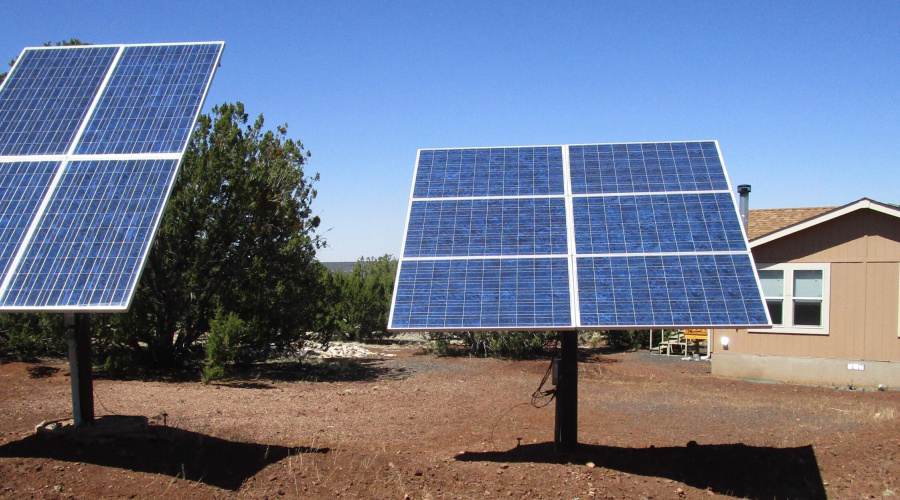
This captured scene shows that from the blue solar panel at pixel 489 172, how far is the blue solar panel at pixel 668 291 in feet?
5.79

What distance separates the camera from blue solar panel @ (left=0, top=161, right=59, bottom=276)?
8016mm

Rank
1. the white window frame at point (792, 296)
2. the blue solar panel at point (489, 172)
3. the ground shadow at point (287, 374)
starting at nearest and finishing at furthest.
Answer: the blue solar panel at point (489, 172) < the ground shadow at point (287, 374) < the white window frame at point (792, 296)

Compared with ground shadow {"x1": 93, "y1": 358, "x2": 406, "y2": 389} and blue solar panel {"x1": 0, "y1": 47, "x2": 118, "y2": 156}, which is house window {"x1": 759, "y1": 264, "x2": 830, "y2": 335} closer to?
ground shadow {"x1": 93, "y1": 358, "x2": 406, "y2": 389}

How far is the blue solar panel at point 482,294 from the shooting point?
7820mm

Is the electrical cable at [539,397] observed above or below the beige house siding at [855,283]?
below

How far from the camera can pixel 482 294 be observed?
8.23 meters

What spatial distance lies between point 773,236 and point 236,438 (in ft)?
44.2

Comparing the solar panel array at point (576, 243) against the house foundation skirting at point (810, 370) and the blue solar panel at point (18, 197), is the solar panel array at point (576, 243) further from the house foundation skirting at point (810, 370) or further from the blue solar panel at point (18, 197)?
the house foundation skirting at point (810, 370)

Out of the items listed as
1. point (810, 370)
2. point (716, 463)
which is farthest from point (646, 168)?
point (810, 370)

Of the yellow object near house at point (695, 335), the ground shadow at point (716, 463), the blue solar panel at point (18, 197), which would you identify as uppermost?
the blue solar panel at point (18, 197)

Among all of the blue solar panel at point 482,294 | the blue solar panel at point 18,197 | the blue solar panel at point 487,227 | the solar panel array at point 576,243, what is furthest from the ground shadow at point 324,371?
the blue solar panel at point 482,294

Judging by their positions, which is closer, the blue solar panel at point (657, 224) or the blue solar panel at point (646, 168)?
the blue solar panel at point (657, 224)

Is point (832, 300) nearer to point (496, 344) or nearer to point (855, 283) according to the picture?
point (855, 283)

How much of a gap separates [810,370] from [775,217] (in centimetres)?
559
